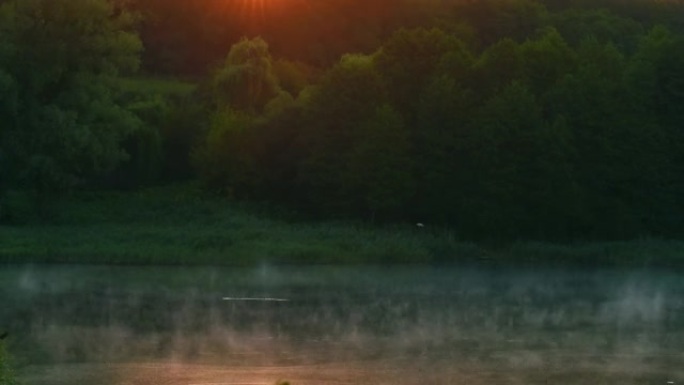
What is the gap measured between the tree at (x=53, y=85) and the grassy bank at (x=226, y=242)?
201 cm

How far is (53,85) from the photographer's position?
44.0 m

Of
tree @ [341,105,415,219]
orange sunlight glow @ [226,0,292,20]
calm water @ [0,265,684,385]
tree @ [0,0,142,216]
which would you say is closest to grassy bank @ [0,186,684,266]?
tree @ [341,105,415,219]

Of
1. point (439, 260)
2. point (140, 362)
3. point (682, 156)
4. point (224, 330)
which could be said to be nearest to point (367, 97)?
point (439, 260)

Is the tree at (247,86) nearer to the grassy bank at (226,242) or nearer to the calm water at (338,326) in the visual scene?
the grassy bank at (226,242)

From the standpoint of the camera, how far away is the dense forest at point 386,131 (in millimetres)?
43344

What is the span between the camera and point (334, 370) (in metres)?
22.0

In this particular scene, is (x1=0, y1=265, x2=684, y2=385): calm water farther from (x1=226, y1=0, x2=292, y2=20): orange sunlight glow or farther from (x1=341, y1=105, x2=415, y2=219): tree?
(x1=226, y1=0, x2=292, y2=20): orange sunlight glow

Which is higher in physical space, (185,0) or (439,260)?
(185,0)

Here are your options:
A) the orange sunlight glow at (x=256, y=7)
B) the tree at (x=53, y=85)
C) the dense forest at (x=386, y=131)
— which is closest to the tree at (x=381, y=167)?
the dense forest at (x=386, y=131)

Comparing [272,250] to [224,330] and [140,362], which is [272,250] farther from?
[140,362]

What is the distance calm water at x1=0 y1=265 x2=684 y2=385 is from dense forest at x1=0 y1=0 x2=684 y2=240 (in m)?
8.22

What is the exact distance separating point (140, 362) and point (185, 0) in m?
56.5

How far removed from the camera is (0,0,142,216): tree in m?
42.8

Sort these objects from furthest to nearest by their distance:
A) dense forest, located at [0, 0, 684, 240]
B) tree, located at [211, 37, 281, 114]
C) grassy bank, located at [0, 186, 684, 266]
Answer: tree, located at [211, 37, 281, 114]
dense forest, located at [0, 0, 684, 240]
grassy bank, located at [0, 186, 684, 266]
